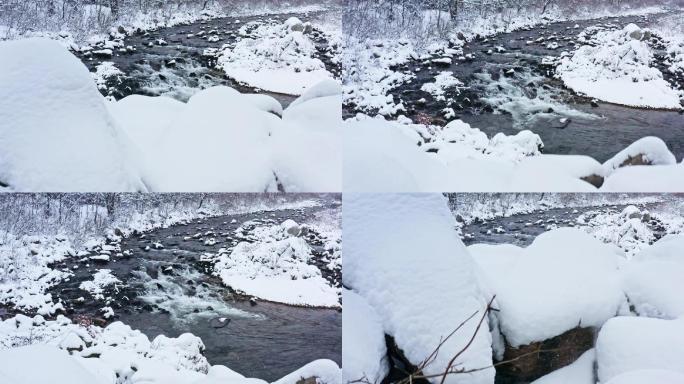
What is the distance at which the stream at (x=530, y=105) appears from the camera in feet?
9.48

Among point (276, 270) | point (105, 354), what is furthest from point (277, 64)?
point (105, 354)

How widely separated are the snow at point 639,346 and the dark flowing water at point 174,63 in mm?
1720

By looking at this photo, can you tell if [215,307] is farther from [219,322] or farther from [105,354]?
[105,354]

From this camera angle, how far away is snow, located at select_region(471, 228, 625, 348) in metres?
2.79

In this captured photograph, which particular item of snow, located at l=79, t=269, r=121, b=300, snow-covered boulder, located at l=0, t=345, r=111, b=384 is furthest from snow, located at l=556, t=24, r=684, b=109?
snow-covered boulder, located at l=0, t=345, r=111, b=384

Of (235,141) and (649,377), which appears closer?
(649,377)

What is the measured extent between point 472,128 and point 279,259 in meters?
1.07

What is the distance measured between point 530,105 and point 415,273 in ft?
3.13

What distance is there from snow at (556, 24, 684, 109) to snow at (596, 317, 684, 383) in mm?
1018

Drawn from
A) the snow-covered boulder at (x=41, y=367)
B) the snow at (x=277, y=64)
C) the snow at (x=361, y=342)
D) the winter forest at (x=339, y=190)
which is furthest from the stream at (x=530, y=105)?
the snow-covered boulder at (x=41, y=367)

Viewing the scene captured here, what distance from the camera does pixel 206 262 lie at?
2.82 metres

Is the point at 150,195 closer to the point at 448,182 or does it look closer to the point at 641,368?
the point at 448,182

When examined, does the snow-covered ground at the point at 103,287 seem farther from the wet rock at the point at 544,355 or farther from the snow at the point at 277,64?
the wet rock at the point at 544,355

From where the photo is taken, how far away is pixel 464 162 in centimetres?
284
